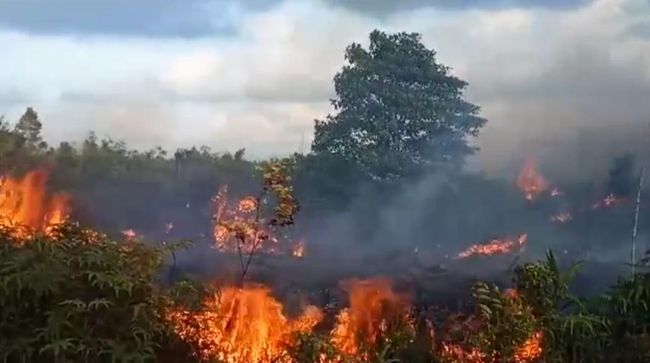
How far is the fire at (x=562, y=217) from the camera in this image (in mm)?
14039

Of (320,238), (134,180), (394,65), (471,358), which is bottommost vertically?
(471,358)

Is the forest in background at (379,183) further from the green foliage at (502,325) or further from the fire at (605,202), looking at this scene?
the green foliage at (502,325)

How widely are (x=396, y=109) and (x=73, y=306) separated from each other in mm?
12149

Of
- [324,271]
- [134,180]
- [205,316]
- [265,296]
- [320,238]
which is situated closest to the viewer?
[205,316]

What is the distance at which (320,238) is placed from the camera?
13930 mm

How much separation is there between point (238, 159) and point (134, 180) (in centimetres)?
213

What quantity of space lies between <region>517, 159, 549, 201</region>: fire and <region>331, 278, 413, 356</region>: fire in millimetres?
10312


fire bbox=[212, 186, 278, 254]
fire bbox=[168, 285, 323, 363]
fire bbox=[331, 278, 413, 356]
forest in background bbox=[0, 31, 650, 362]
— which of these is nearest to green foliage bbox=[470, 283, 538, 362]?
fire bbox=[331, 278, 413, 356]

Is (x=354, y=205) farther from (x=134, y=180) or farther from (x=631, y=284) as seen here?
(x=631, y=284)

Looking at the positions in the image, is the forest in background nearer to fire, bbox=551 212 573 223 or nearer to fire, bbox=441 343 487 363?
fire, bbox=551 212 573 223

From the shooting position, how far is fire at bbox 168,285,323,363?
132 inches

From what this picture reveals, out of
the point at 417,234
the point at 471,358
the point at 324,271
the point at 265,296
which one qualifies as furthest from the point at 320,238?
the point at 471,358

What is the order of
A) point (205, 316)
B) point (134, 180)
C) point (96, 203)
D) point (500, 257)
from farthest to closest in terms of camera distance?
1. point (134, 180)
2. point (96, 203)
3. point (500, 257)
4. point (205, 316)

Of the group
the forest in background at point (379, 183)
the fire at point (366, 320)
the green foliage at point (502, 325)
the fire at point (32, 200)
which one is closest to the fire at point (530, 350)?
the green foliage at point (502, 325)
